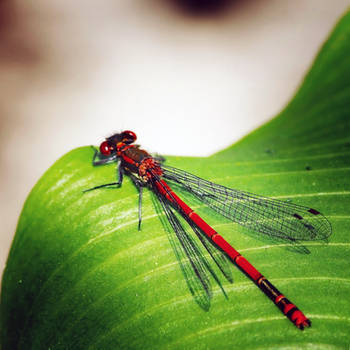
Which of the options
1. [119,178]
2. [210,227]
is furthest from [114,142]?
[210,227]

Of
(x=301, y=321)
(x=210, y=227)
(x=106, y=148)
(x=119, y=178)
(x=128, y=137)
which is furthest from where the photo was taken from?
(x=128, y=137)

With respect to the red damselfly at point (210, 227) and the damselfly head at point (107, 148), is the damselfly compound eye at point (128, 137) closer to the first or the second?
the damselfly head at point (107, 148)

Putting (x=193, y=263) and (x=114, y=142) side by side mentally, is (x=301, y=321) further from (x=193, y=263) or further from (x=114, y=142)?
(x=114, y=142)

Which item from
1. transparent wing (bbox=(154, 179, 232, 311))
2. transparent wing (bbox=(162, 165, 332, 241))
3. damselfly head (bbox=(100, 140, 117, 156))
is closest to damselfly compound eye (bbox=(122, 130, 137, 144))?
damselfly head (bbox=(100, 140, 117, 156))

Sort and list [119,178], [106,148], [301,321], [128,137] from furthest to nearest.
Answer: [128,137]
[106,148]
[119,178]
[301,321]

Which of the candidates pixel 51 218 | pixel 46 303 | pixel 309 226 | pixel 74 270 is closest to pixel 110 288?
pixel 74 270

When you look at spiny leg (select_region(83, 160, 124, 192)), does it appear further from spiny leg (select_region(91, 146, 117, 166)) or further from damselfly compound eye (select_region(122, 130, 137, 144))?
damselfly compound eye (select_region(122, 130, 137, 144))

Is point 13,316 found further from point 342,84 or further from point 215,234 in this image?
point 342,84
